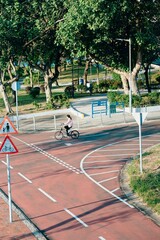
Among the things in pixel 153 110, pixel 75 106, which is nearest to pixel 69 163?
Result: pixel 153 110

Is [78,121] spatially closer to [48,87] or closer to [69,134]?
[69,134]

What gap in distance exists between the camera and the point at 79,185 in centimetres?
Result: 2019

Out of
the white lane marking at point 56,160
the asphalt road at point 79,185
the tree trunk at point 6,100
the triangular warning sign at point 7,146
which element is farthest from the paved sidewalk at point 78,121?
the white lane marking at point 56,160

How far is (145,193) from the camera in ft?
59.7

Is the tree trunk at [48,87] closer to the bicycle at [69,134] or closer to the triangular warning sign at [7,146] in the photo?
the bicycle at [69,134]

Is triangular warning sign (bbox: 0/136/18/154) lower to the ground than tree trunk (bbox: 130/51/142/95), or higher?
lower

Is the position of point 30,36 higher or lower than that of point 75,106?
higher

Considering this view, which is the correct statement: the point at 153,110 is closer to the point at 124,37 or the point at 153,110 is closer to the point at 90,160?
the point at 124,37

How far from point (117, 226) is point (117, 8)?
2531cm

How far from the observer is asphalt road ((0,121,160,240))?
15.7m

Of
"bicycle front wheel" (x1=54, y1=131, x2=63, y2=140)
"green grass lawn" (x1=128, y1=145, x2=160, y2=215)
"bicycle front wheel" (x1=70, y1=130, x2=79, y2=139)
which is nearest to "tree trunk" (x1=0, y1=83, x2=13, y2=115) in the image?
"bicycle front wheel" (x1=54, y1=131, x2=63, y2=140)

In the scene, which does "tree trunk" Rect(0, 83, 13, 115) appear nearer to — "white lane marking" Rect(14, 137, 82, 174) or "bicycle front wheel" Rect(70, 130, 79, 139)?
"white lane marking" Rect(14, 137, 82, 174)

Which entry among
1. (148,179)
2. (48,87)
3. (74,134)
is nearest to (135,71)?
(48,87)

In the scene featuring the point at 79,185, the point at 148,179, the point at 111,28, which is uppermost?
the point at 111,28
